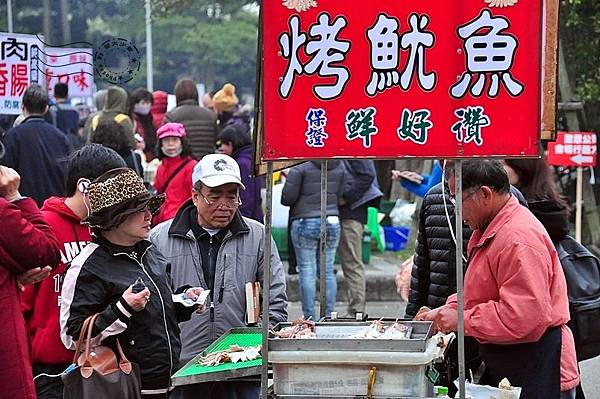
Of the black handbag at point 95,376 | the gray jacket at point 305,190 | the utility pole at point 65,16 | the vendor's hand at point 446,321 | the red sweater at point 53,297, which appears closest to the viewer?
the black handbag at point 95,376

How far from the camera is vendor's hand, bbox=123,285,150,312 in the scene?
166 inches

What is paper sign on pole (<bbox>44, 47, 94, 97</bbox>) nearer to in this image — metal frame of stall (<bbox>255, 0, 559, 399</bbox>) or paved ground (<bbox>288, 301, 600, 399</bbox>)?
paved ground (<bbox>288, 301, 600, 399</bbox>)

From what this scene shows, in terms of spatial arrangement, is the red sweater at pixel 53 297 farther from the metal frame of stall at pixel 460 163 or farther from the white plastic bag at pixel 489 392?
the white plastic bag at pixel 489 392

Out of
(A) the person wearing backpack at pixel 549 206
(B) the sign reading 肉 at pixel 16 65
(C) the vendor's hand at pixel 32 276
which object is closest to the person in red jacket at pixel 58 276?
(C) the vendor's hand at pixel 32 276

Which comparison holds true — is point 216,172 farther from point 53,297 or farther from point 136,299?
point 136,299

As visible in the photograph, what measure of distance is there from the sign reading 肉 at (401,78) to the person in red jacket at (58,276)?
1297 millimetres

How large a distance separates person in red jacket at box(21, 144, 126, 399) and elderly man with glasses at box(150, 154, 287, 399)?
44 centimetres

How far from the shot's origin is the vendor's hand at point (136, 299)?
4.22m

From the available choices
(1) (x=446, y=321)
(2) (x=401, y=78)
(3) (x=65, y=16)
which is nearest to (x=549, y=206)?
(1) (x=446, y=321)

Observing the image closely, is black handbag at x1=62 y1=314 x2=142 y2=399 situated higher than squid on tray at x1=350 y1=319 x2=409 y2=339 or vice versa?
squid on tray at x1=350 y1=319 x2=409 y2=339

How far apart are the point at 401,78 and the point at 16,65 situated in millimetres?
6052

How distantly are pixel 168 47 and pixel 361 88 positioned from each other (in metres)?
36.8

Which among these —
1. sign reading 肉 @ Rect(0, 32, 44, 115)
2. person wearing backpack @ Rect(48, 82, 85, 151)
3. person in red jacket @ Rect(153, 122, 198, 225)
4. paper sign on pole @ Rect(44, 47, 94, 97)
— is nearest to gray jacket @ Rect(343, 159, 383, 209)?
person in red jacket @ Rect(153, 122, 198, 225)

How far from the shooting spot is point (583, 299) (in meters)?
5.34
